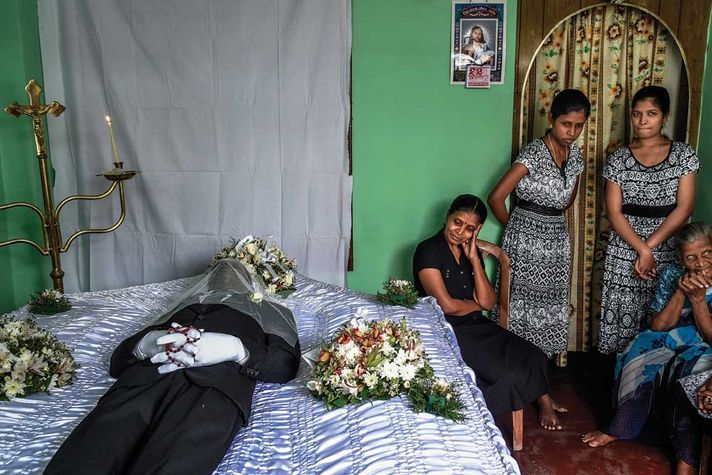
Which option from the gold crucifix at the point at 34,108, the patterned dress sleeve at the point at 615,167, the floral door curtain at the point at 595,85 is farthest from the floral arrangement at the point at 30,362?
the floral door curtain at the point at 595,85

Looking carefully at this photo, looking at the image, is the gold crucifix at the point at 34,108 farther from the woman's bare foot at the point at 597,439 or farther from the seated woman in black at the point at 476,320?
the woman's bare foot at the point at 597,439

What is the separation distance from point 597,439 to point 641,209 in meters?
1.07

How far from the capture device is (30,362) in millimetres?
1775

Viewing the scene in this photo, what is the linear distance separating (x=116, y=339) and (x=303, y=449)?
1.02m

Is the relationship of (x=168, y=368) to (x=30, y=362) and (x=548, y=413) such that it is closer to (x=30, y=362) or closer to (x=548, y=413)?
(x=30, y=362)

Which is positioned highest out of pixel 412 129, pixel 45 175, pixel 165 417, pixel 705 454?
pixel 412 129

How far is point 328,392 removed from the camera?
1699 mm

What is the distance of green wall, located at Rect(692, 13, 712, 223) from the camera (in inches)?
121

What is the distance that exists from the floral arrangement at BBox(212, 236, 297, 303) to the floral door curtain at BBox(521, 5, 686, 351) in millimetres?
1524

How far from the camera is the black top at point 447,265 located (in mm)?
2707

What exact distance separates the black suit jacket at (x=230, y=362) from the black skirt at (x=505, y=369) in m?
0.82

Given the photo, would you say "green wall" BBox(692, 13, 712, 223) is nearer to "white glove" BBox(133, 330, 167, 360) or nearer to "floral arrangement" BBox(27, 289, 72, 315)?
"white glove" BBox(133, 330, 167, 360)

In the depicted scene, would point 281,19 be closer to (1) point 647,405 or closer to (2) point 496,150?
(2) point 496,150

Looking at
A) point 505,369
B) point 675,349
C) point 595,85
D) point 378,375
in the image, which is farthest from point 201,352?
point 595,85
